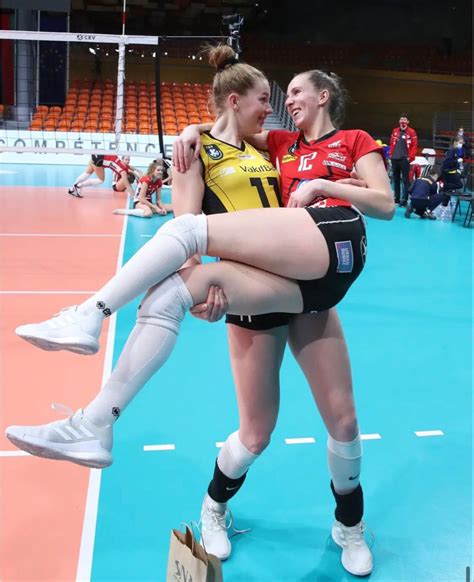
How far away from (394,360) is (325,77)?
2.94 metres

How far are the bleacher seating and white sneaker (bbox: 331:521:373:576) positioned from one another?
14.9 metres

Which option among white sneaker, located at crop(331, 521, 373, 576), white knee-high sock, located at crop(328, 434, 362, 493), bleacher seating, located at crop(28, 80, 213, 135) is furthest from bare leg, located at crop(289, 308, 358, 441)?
bleacher seating, located at crop(28, 80, 213, 135)

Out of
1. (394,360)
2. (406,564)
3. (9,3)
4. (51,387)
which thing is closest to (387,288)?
(394,360)

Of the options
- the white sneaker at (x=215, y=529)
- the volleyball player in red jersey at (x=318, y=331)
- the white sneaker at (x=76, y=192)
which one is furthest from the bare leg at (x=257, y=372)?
the white sneaker at (x=76, y=192)

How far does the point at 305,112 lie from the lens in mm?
2490

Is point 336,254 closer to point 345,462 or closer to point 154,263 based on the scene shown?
point 154,263

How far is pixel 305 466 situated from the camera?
3.47 meters

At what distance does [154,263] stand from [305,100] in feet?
3.15

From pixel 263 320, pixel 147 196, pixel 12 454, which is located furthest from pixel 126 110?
pixel 263 320

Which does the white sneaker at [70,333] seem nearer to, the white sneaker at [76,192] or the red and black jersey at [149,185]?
the red and black jersey at [149,185]

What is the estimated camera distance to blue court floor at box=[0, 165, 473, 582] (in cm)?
275

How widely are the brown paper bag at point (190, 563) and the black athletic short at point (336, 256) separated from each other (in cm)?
84

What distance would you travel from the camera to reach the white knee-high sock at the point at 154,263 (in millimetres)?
1973

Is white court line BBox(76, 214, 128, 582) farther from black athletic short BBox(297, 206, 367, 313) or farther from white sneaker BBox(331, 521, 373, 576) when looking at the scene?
black athletic short BBox(297, 206, 367, 313)
